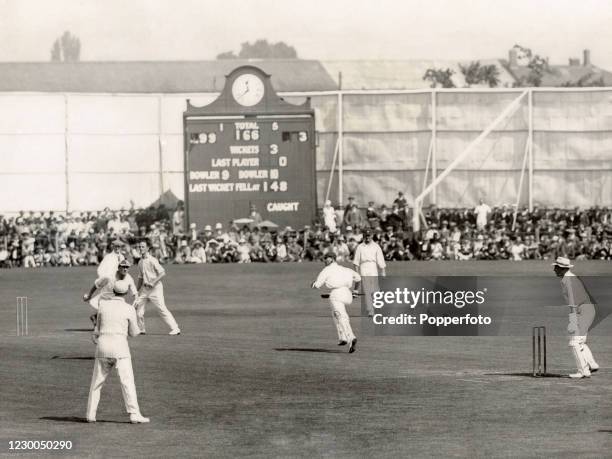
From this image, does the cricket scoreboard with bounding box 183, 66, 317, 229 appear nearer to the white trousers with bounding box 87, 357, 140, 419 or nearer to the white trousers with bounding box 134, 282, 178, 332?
the white trousers with bounding box 134, 282, 178, 332

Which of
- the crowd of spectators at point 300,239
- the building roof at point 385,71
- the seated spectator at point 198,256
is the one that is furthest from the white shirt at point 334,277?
the building roof at point 385,71

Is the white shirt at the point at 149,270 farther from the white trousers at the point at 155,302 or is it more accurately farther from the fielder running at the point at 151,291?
the white trousers at the point at 155,302

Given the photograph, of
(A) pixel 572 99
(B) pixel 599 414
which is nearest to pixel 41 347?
(B) pixel 599 414

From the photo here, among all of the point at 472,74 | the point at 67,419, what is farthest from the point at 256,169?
the point at 472,74

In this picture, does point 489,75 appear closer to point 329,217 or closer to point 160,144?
point 160,144

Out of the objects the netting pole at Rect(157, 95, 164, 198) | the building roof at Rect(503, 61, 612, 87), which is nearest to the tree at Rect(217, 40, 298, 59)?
the building roof at Rect(503, 61, 612, 87)

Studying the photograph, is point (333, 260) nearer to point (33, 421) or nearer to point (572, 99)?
point (33, 421)
